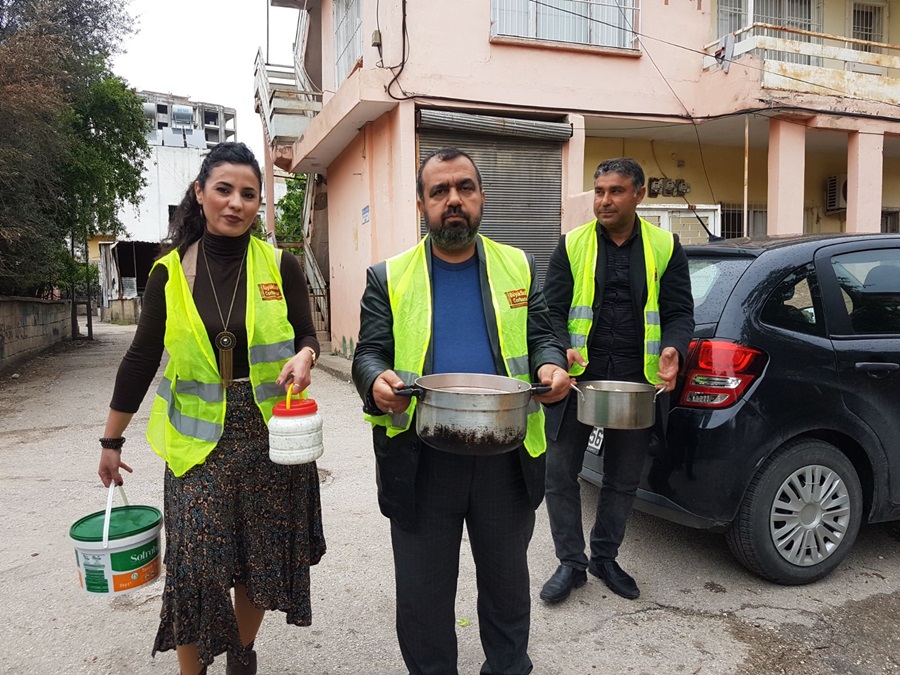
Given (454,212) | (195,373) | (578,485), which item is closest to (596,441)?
(578,485)

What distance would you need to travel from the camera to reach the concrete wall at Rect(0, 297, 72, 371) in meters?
11.6

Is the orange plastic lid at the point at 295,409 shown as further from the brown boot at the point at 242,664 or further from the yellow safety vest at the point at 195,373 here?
the brown boot at the point at 242,664

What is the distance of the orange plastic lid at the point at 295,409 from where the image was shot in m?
2.13

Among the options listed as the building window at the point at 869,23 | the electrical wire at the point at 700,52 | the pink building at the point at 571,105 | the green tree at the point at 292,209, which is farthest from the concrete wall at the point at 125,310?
the building window at the point at 869,23

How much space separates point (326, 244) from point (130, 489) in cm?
1076

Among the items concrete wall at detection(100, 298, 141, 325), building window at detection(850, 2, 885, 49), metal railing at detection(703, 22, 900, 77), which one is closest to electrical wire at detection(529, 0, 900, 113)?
metal railing at detection(703, 22, 900, 77)

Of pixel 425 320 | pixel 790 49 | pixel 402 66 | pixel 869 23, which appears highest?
pixel 869 23

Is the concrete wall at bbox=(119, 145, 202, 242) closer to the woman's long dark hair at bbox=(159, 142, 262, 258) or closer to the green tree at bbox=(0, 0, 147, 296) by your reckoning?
the green tree at bbox=(0, 0, 147, 296)

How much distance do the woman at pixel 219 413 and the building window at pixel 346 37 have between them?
901 centimetres

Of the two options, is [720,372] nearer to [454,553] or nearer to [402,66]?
[454,553]

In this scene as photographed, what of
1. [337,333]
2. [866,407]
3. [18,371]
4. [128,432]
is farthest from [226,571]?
[18,371]

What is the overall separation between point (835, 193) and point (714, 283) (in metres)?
11.3

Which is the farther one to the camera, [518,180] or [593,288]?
[518,180]

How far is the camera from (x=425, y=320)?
2150 millimetres
